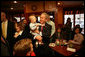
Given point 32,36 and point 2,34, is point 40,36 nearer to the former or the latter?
point 32,36

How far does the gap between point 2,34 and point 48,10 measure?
1346 mm

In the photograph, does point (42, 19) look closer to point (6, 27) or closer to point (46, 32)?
point (46, 32)

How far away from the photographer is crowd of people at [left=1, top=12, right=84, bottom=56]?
1.90 feet

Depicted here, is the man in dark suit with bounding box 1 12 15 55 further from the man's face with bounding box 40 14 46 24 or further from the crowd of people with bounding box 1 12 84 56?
the man's face with bounding box 40 14 46 24

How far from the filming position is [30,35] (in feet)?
2.89

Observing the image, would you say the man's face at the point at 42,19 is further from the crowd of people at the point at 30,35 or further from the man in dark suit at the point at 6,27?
the man in dark suit at the point at 6,27

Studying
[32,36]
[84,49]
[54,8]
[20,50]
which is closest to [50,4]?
[54,8]

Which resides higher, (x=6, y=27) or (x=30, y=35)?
(x=6, y=27)

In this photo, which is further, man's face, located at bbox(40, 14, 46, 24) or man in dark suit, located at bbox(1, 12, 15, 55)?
man's face, located at bbox(40, 14, 46, 24)

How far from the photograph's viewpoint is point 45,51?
816mm

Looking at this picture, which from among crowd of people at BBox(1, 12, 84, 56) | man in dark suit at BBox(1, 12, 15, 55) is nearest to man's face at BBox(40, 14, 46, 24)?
→ crowd of people at BBox(1, 12, 84, 56)

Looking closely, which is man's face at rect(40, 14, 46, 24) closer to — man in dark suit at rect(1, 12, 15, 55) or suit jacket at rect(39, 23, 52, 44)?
suit jacket at rect(39, 23, 52, 44)

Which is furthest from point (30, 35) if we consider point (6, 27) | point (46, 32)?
point (6, 27)

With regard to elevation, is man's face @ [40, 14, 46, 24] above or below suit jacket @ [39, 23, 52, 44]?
above
